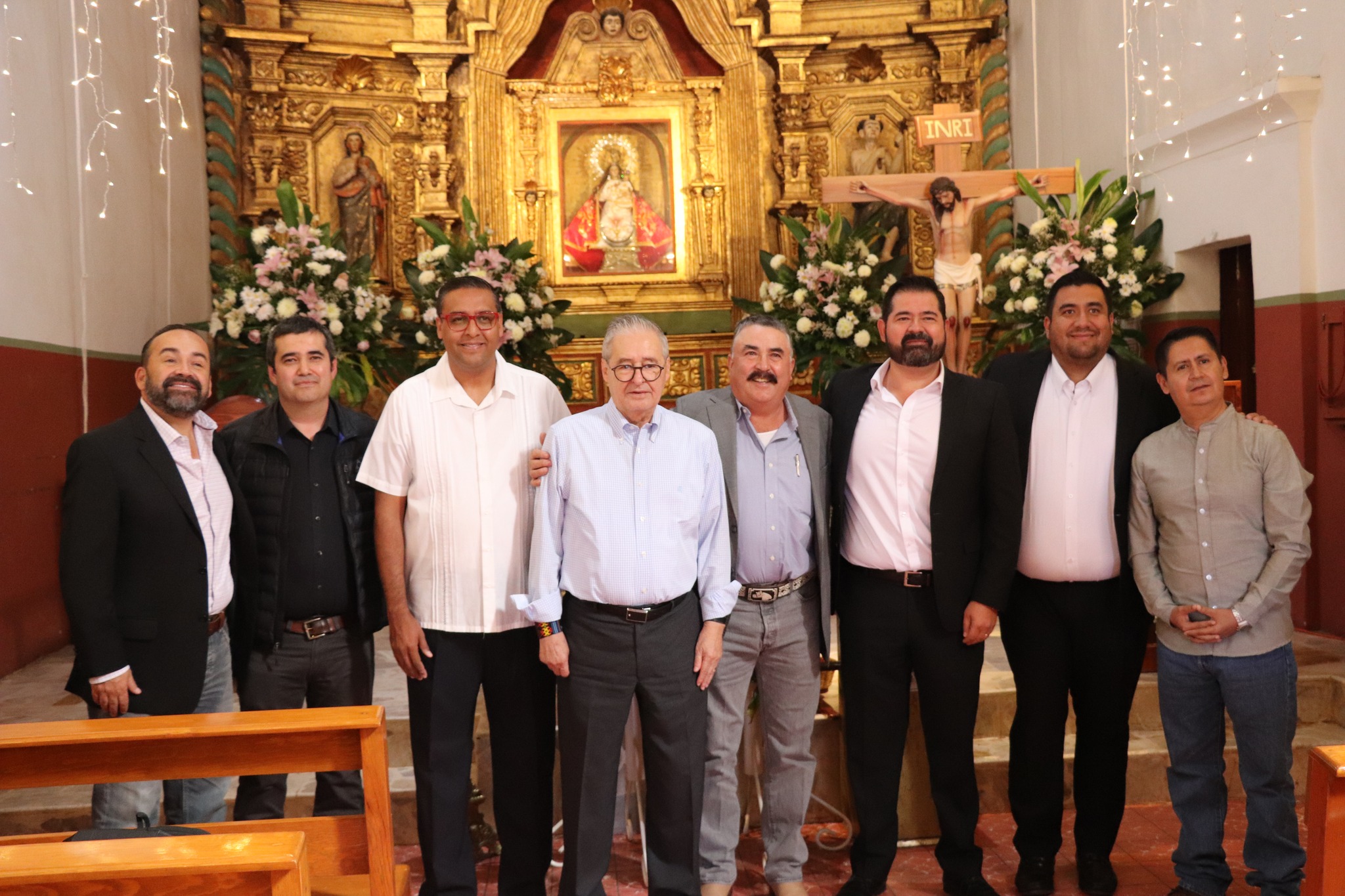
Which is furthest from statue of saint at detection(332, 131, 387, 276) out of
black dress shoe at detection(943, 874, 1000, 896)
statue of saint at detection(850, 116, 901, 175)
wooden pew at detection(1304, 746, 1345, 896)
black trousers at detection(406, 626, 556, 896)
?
wooden pew at detection(1304, 746, 1345, 896)

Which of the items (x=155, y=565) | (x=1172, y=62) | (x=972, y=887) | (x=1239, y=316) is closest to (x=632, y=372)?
(x=155, y=565)

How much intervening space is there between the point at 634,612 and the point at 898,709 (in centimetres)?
89

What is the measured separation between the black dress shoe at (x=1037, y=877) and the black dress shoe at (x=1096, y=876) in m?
0.08

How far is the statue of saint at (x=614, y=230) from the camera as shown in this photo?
8.40m

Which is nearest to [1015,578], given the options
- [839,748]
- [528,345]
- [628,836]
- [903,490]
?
[903,490]

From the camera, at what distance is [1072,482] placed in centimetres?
321

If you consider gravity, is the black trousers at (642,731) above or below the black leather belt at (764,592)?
below

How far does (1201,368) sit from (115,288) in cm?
527

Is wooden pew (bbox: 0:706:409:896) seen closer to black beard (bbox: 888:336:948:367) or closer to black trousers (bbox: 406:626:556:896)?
black trousers (bbox: 406:626:556:896)

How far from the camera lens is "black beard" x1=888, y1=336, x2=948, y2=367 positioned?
311cm

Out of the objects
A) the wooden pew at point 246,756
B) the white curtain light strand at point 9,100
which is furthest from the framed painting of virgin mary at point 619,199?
the wooden pew at point 246,756

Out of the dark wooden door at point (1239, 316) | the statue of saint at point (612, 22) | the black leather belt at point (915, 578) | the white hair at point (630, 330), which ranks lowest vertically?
the black leather belt at point (915, 578)

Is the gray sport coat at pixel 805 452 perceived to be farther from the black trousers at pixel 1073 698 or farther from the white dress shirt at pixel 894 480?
the black trousers at pixel 1073 698

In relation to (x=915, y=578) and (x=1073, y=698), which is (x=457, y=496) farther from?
(x=1073, y=698)
